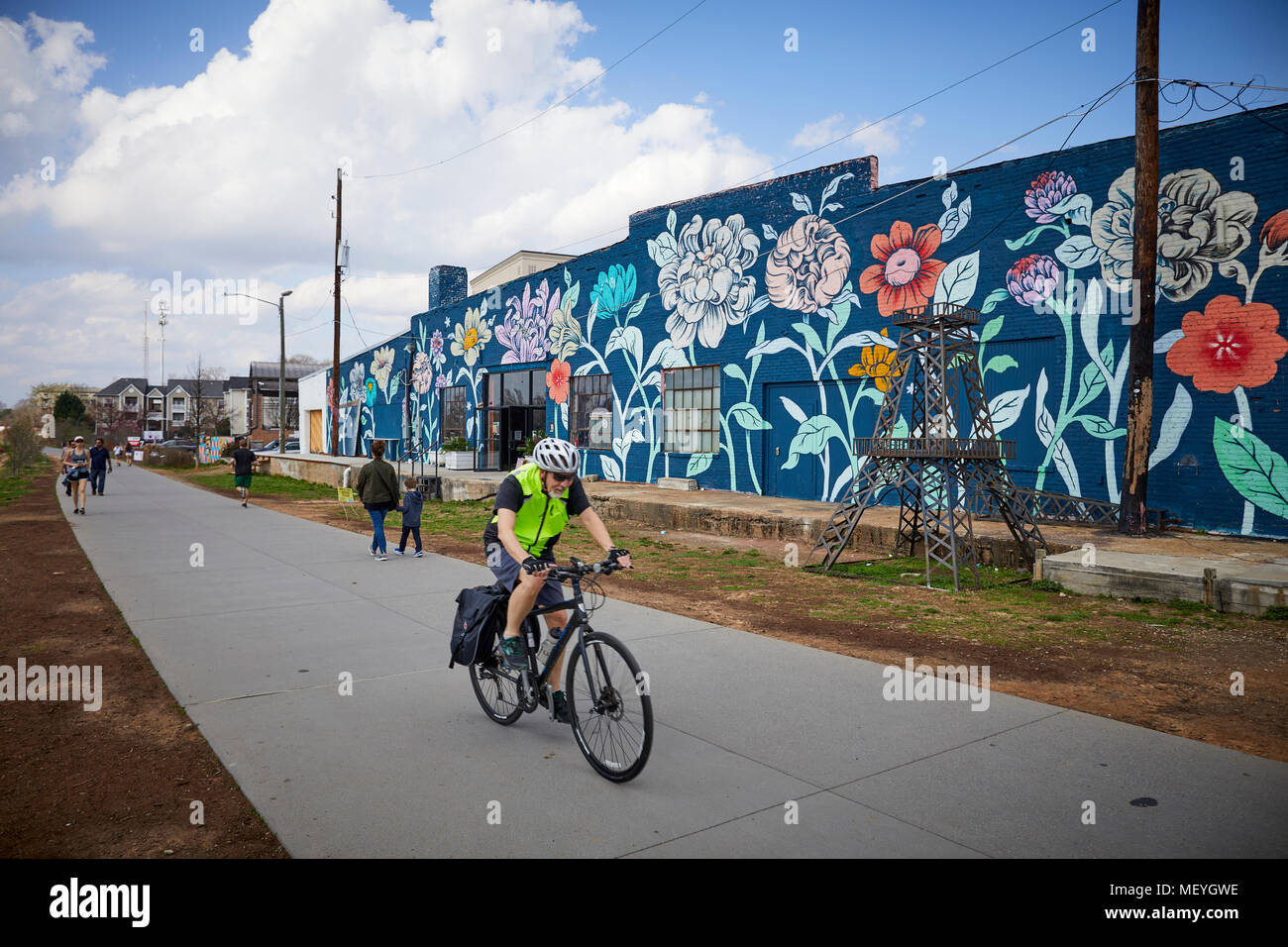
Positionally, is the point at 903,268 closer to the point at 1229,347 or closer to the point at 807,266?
the point at 807,266

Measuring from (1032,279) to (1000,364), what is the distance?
1335mm

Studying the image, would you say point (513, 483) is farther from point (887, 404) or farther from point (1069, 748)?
point (887, 404)

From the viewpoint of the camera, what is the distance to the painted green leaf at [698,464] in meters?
18.4

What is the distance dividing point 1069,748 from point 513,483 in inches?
136

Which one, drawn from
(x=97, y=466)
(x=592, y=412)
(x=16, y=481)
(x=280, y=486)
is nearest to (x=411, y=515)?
(x=592, y=412)

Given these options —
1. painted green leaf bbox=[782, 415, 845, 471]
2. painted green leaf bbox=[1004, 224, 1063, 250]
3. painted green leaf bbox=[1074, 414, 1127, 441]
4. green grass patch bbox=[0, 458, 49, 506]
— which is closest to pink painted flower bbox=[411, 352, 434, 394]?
green grass patch bbox=[0, 458, 49, 506]

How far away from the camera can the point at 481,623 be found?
16.8ft

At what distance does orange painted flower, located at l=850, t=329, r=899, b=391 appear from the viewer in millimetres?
14617

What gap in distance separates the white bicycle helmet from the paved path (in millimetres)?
1601

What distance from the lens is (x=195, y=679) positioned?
604 centimetres

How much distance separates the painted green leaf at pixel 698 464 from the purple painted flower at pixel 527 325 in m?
7.12

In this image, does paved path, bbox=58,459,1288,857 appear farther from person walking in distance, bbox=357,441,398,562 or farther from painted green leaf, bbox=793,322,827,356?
painted green leaf, bbox=793,322,827,356
